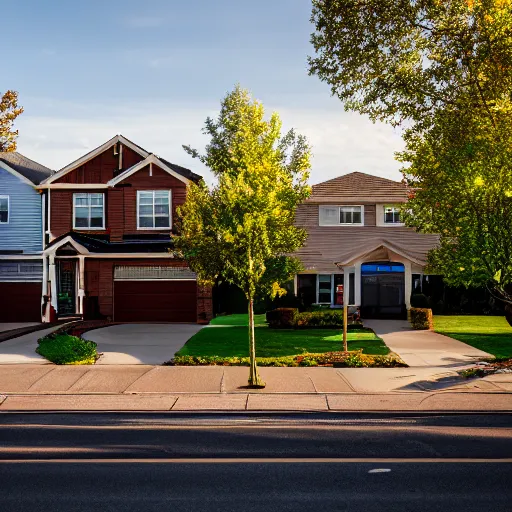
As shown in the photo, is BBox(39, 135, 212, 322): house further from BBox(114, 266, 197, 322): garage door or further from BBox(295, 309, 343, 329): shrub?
BBox(295, 309, 343, 329): shrub

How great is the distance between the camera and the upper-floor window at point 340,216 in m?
40.4

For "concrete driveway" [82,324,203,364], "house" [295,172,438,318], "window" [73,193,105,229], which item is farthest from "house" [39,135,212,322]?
"house" [295,172,438,318]

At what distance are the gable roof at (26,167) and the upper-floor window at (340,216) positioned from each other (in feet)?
50.5

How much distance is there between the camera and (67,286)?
36.7 meters

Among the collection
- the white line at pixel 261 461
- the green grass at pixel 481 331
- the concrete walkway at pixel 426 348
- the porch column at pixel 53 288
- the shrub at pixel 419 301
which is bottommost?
the green grass at pixel 481 331

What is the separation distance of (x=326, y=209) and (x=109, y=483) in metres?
32.4

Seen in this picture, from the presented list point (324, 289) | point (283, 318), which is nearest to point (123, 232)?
point (283, 318)

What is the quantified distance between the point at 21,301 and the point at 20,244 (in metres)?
2.82

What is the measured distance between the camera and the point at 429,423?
13406 mm

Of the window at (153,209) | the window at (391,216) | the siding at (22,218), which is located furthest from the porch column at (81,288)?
the window at (391,216)

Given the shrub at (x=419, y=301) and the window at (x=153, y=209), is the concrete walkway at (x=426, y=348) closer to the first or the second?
the shrub at (x=419, y=301)

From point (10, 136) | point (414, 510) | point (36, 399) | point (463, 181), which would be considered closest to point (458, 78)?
point (463, 181)

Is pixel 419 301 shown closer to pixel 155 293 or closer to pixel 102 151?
pixel 155 293

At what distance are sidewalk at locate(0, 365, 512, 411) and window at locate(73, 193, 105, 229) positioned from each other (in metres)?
15.8
